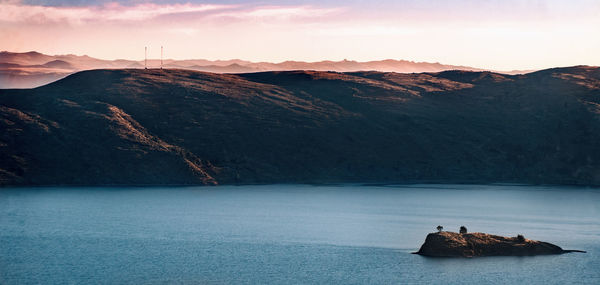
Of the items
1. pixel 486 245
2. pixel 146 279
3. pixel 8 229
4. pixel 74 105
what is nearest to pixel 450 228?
pixel 486 245

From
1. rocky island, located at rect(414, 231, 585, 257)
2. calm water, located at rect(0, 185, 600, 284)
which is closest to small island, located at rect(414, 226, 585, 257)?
rocky island, located at rect(414, 231, 585, 257)

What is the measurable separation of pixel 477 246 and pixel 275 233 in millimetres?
25955

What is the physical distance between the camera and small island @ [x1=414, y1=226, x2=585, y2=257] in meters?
71.6

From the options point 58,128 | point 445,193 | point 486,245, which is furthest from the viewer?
point 58,128

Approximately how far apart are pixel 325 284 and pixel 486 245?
20.2 meters

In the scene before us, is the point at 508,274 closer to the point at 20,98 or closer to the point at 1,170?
the point at 1,170

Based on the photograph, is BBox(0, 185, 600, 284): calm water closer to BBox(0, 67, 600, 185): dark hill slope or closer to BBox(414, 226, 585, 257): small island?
BBox(414, 226, 585, 257): small island

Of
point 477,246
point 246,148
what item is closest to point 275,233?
point 477,246

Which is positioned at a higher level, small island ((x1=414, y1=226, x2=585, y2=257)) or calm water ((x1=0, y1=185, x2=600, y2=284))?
small island ((x1=414, y1=226, x2=585, y2=257))

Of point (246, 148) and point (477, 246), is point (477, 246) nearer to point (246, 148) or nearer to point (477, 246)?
point (477, 246)

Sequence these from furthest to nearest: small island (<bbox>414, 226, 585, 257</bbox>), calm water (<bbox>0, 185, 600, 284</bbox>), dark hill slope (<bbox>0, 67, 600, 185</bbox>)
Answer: dark hill slope (<bbox>0, 67, 600, 185</bbox>) < small island (<bbox>414, 226, 585, 257</bbox>) < calm water (<bbox>0, 185, 600, 284</bbox>)

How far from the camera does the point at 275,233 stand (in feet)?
289

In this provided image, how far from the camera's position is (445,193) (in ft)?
466

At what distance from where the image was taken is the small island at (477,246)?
7156cm
